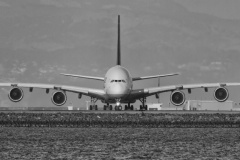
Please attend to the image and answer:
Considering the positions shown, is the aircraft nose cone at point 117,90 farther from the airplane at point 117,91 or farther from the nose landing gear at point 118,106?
the nose landing gear at point 118,106

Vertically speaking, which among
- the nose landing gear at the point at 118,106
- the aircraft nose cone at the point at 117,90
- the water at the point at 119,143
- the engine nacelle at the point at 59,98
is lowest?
the water at the point at 119,143

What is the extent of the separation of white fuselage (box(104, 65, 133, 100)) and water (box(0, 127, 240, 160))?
68.9 feet

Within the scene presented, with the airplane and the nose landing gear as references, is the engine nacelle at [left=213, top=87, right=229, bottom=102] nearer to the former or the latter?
the airplane

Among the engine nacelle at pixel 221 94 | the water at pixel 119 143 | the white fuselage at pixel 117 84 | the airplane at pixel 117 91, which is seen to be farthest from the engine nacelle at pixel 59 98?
the water at pixel 119 143

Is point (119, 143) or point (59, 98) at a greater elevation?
point (59, 98)

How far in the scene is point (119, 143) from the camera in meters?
70.9

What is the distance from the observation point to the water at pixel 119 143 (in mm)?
60216

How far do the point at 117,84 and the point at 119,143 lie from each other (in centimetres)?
3815

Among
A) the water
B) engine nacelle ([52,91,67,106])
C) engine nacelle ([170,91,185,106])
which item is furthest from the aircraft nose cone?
the water

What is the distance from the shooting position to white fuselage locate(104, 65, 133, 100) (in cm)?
10869

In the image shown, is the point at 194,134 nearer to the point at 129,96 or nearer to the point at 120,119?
the point at 120,119

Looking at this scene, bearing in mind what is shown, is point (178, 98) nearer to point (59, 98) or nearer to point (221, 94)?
point (221, 94)

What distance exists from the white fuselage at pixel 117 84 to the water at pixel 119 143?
21005mm

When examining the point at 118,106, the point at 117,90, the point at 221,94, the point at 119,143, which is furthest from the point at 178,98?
the point at 119,143
